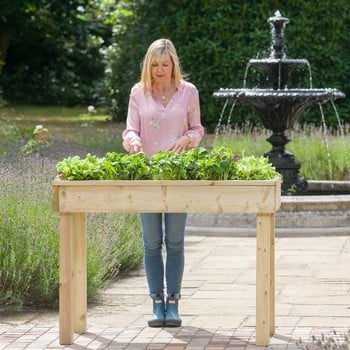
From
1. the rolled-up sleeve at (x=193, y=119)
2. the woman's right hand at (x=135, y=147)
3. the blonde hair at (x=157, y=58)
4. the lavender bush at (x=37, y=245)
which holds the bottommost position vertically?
the lavender bush at (x=37, y=245)

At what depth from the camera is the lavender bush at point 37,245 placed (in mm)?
8555

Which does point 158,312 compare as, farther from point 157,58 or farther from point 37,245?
point 157,58

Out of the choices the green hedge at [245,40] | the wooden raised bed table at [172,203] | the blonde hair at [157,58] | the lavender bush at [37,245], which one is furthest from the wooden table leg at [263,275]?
the green hedge at [245,40]

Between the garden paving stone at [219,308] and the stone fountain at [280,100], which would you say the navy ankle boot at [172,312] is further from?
the stone fountain at [280,100]

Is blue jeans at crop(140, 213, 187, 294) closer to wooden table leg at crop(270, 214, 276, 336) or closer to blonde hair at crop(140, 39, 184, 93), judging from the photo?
wooden table leg at crop(270, 214, 276, 336)

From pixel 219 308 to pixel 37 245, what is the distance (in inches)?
50.3

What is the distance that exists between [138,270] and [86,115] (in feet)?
57.6

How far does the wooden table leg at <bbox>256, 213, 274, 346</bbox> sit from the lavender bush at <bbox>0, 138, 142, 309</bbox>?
1.78 m

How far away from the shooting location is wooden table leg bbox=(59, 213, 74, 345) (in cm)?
732

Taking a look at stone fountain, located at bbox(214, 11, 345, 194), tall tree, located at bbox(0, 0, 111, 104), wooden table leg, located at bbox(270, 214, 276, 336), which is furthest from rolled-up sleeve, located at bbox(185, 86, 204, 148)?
tall tree, located at bbox(0, 0, 111, 104)

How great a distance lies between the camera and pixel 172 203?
723 centimetres

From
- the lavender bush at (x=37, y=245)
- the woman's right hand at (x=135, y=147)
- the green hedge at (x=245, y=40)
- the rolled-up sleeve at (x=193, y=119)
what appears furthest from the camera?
the green hedge at (x=245, y=40)

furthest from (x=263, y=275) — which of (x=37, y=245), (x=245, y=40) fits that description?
(x=245, y=40)

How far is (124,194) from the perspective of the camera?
7270mm
